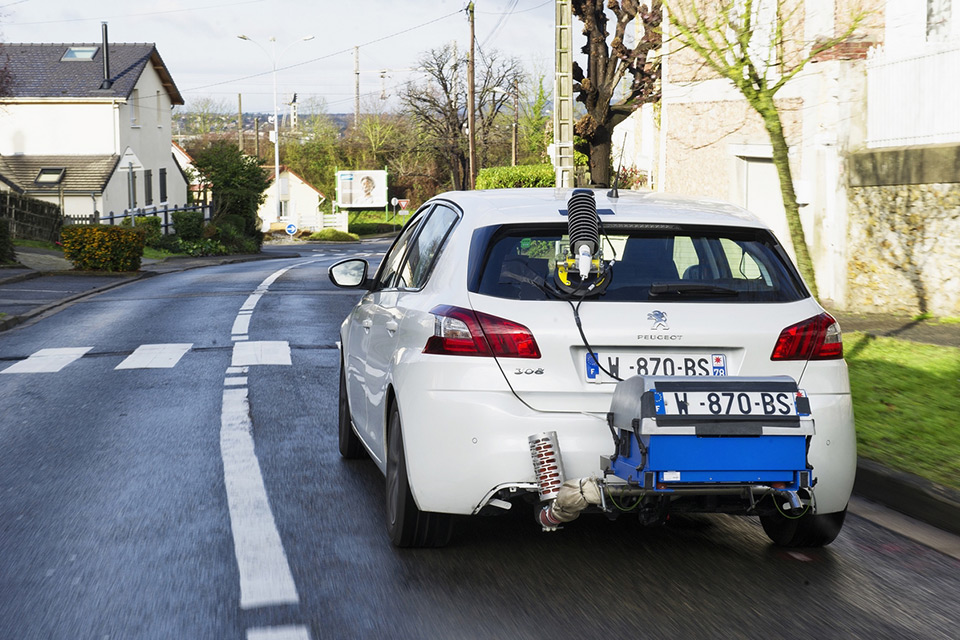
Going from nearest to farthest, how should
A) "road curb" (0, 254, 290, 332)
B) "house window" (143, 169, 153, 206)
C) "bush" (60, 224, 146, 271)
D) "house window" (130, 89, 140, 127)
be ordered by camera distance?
"road curb" (0, 254, 290, 332), "bush" (60, 224, 146, 271), "house window" (130, 89, 140, 127), "house window" (143, 169, 153, 206)

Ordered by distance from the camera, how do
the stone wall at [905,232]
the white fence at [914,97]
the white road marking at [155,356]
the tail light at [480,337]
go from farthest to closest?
the white fence at [914,97] → the stone wall at [905,232] → the white road marking at [155,356] → the tail light at [480,337]

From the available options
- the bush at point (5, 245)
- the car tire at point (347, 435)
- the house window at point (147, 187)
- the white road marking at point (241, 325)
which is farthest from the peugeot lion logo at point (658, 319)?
the house window at point (147, 187)

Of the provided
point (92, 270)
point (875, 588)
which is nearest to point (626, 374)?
point (875, 588)

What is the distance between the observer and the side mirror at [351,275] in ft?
23.4

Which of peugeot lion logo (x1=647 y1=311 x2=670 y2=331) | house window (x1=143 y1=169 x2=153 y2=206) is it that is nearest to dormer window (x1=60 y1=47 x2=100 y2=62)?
house window (x1=143 y1=169 x2=153 y2=206)

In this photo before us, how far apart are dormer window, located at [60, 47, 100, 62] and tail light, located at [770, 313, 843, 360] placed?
5440 centimetres

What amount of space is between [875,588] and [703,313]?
1306 millimetres

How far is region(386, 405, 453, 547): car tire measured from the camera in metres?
5.26

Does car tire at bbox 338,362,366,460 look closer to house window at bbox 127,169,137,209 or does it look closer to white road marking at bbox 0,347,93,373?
white road marking at bbox 0,347,93,373

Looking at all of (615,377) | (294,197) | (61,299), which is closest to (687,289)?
(615,377)

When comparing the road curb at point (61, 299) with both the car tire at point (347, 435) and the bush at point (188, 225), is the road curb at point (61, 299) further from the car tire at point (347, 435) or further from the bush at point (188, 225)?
the car tire at point (347, 435)

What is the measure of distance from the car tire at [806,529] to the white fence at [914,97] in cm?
929

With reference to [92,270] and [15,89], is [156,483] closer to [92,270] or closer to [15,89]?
[92,270]

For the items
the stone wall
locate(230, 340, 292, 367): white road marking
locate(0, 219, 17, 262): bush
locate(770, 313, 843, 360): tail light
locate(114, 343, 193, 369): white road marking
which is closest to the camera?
locate(770, 313, 843, 360): tail light
